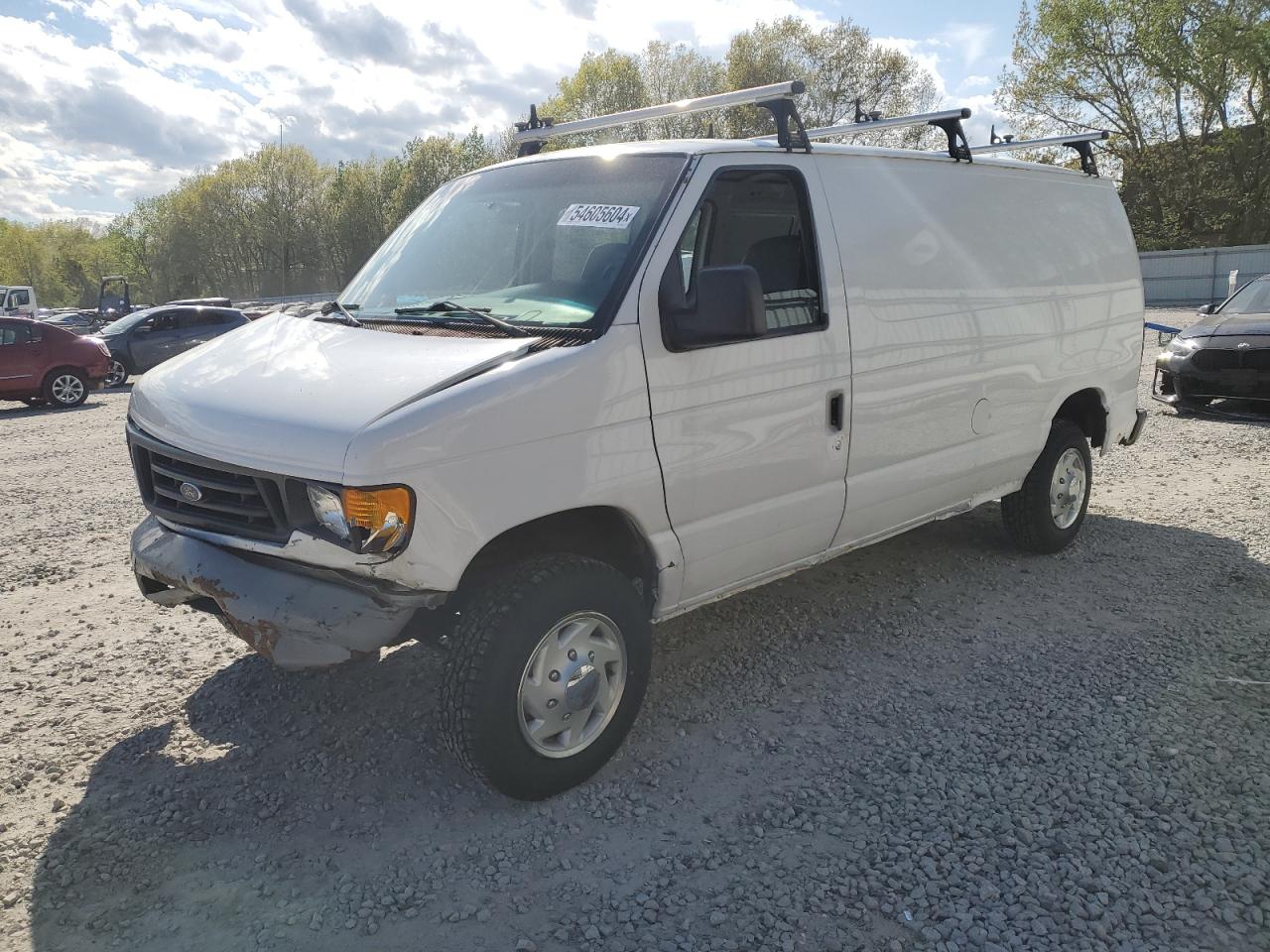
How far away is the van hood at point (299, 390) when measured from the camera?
9.50ft

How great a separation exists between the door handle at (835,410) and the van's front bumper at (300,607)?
1.88 metres

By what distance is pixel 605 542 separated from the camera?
364cm

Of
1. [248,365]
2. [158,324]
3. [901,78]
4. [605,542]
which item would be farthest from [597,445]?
[901,78]

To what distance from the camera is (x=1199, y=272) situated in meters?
32.2

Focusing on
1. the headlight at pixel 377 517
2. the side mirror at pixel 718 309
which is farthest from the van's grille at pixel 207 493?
the side mirror at pixel 718 309

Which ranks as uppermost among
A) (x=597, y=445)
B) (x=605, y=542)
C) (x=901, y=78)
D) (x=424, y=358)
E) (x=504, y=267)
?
(x=901, y=78)

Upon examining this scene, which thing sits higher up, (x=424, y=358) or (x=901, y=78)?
(x=901, y=78)

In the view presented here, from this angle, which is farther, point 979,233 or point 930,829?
point 979,233

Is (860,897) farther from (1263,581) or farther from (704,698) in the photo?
(1263,581)

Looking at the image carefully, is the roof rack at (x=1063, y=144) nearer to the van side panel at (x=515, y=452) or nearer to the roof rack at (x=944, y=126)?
the roof rack at (x=944, y=126)

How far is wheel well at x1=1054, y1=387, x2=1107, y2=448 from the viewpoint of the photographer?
5883 millimetres

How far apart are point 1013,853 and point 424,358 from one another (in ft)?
8.10

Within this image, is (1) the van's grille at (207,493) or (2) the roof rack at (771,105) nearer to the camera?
(1) the van's grille at (207,493)

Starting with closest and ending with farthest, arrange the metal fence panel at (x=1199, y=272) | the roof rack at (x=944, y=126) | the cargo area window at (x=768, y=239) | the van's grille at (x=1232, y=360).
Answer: the cargo area window at (x=768, y=239) → the roof rack at (x=944, y=126) → the van's grille at (x=1232, y=360) → the metal fence panel at (x=1199, y=272)
